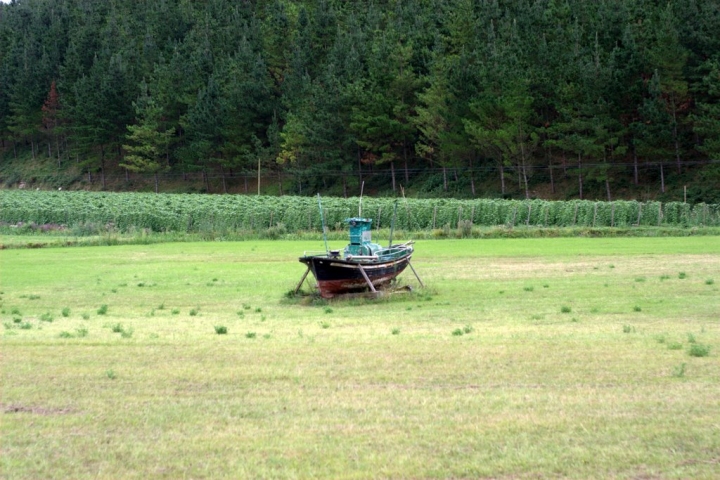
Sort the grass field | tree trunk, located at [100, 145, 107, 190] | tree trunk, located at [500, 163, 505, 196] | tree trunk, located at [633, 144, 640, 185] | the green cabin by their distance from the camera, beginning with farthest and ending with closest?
tree trunk, located at [100, 145, 107, 190], tree trunk, located at [500, 163, 505, 196], tree trunk, located at [633, 144, 640, 185], the green cabin, the grass field

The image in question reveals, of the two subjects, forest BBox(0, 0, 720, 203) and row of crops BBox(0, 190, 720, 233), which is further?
forest BBox(0, 0, 720, 203)

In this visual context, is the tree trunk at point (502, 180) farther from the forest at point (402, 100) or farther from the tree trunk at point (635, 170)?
the tree trunk at point (635, 170)

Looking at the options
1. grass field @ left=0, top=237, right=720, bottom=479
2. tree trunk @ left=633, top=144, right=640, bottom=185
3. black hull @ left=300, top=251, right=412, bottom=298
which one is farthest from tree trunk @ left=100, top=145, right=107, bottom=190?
black hull @ left=300, top=251, right=412, bottom=298

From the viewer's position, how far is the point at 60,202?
8750 cm

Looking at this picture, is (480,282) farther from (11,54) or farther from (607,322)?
(11,54)

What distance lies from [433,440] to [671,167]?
74444 millimetres

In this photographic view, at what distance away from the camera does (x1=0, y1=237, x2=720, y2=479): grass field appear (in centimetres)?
905

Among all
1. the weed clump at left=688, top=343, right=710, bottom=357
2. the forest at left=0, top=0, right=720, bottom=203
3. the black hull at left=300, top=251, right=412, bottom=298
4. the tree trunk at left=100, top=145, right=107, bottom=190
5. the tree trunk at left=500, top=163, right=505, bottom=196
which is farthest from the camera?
the tree trunk at left=100, top=145, right=107, bottom=190

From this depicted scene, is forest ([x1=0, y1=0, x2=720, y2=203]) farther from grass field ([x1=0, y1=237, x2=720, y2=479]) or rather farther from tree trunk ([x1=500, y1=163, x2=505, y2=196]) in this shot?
grass field ([x1=0, y1=237, x2=720, y2=479])

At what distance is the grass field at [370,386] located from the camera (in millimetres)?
9047

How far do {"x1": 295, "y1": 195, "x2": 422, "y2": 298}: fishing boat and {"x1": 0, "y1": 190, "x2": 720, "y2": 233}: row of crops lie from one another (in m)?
33.6

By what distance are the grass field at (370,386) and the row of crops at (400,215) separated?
38750 mm

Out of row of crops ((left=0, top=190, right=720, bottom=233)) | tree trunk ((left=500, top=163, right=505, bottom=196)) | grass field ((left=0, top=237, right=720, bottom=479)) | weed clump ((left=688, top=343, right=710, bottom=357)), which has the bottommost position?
grass field ((left=0, top=237, right=720, bottom=479))

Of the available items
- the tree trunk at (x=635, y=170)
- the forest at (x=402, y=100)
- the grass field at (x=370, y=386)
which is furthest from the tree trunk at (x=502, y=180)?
the grass field at (x=370, y=386)
